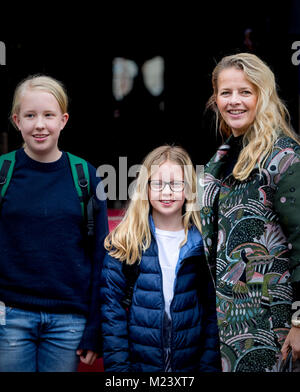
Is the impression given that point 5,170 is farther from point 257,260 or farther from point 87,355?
point 257,260

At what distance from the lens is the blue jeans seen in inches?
69.5

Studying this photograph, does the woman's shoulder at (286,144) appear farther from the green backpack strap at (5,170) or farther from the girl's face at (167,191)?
the green backpack strap at (5,170)

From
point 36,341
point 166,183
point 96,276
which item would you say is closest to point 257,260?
point 166,183

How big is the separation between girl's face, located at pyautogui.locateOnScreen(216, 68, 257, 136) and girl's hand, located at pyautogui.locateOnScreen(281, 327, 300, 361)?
744 mm

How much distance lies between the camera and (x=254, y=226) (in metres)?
1.64

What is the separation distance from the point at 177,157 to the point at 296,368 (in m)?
0.94

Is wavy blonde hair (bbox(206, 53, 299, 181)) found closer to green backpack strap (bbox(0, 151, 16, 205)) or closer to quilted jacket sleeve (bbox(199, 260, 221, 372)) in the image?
quilted jacket sleeve (bbox(199, 260, 221, 372))

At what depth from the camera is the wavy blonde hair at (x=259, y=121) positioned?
5.41ft

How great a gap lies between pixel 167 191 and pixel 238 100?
45cm

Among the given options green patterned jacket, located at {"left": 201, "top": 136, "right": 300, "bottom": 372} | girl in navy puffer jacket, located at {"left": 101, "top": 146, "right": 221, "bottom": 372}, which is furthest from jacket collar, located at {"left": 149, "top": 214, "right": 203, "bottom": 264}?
green patterned jacket, located at {"left": 201, "top": 136, "right": 300, "bottom": 372}

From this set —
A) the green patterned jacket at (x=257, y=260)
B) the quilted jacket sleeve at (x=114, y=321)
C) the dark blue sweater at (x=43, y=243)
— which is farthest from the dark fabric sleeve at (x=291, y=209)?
the dark blue sweater at (x=43, y=243)

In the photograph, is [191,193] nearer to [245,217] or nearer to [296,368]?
[245,217]

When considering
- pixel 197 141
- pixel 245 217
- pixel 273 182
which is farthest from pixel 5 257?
pixel 197 141

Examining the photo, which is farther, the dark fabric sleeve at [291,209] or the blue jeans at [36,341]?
the blue jeans at [36,341]
